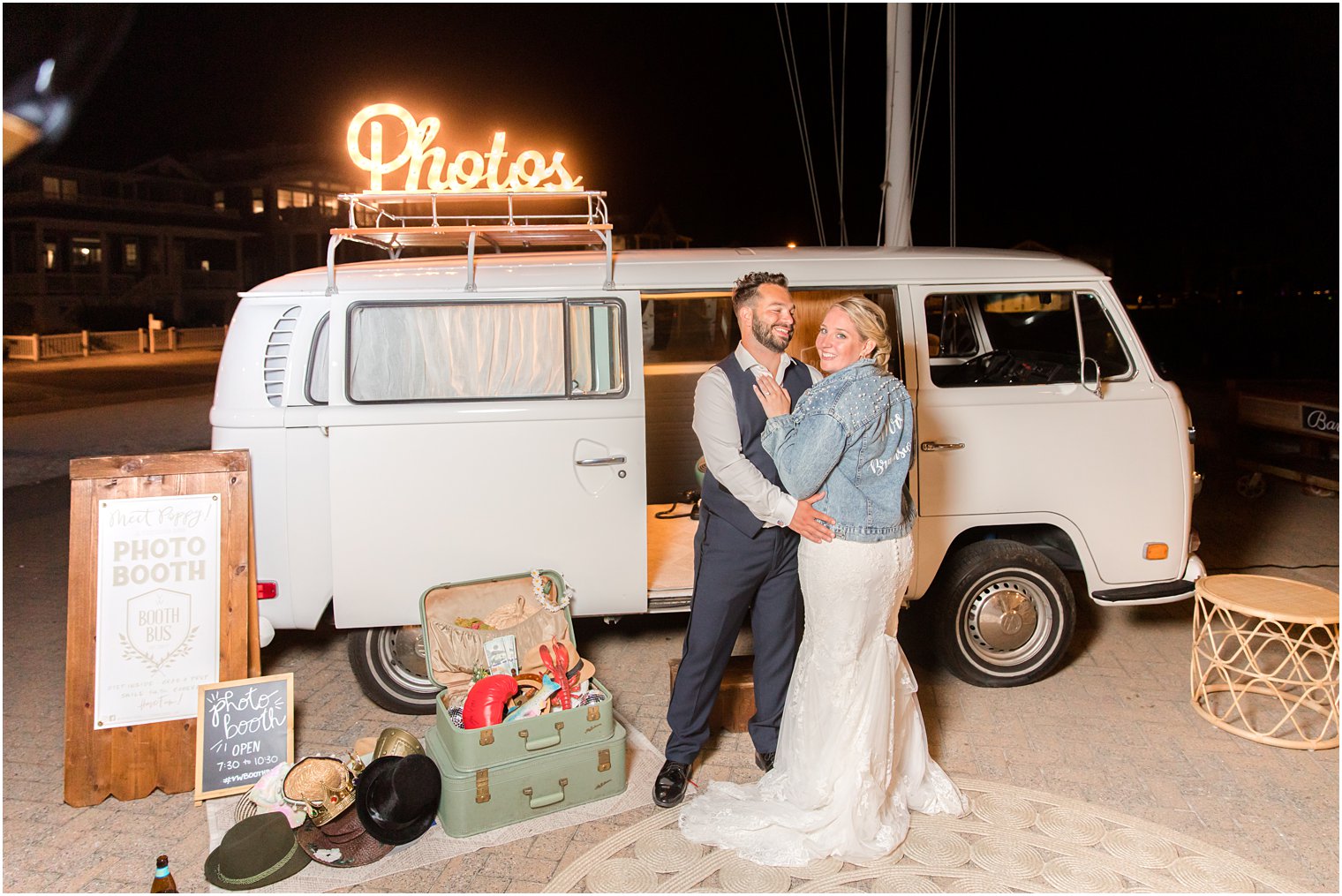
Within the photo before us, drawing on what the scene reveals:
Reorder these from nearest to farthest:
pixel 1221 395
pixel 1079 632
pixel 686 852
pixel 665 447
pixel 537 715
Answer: pixel 686 852 < pixel 537 715 < pixel 1079 632 < pixel 665 447 < pixel 1221 395

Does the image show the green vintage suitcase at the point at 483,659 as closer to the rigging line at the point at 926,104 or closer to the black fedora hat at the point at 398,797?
the black fedora hat at the point at 398,797

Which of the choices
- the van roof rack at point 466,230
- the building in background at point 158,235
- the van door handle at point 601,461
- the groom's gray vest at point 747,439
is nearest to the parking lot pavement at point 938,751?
the groom's gray vest at point 747,439

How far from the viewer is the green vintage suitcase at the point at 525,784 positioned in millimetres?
3785

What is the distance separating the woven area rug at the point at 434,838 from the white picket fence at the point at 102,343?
2908cm

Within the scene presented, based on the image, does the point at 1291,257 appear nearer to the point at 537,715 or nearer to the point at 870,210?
the point at 870,210

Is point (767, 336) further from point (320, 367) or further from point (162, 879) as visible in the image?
point (162, 879)

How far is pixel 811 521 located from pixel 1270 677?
9.61ft

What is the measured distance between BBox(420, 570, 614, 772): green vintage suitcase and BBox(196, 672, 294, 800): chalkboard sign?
0.73 metres

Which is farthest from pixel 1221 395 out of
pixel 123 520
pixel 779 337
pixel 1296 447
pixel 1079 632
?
pixel 123 520

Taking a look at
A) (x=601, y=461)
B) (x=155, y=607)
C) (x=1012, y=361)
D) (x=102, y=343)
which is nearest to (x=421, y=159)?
(x=601, y=461)

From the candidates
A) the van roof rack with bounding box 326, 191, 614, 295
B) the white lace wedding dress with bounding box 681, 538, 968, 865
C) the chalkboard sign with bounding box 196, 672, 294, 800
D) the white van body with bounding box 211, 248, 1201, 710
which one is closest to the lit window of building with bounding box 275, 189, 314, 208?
the van roof rack with bounding box 326, 191, 614, 295

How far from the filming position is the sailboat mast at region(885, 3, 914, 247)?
25.0 feet

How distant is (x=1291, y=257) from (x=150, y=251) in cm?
5405

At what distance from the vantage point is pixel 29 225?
3869cm
